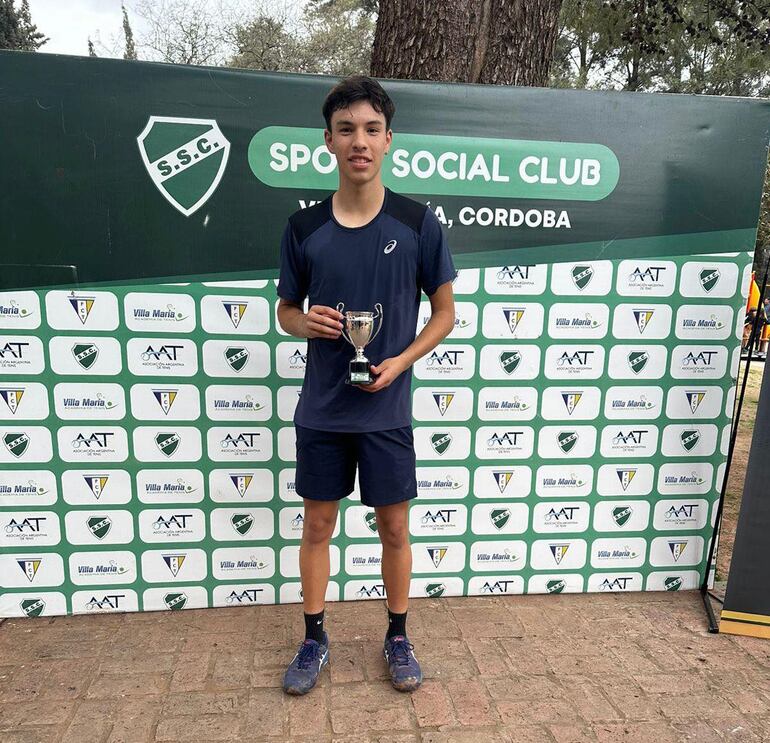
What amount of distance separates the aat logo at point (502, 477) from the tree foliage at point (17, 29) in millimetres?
28031

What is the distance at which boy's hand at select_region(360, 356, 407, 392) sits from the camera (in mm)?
2104

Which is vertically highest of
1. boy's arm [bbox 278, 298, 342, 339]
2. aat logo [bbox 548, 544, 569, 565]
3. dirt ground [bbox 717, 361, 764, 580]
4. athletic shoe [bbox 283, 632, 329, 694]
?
boy's arm [bbox 278, 298, 342, 339]

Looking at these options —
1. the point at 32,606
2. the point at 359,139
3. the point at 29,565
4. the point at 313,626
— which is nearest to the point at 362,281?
the point at 359,139

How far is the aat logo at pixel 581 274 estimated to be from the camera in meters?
2.92

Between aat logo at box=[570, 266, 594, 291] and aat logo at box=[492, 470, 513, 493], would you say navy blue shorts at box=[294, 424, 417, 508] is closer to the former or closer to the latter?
aat logo at box=[492, 470, 513, 493]

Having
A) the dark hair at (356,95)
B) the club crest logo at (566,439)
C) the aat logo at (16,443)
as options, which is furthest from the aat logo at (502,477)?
the aat logo at (16,443)

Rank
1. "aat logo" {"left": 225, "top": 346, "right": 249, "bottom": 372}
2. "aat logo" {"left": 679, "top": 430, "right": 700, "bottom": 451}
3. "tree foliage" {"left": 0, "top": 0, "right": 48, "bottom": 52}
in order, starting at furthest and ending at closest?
"tree foliage" {"left": 0, "top": 0, "right": 48, "bottom": 52}, "aat logo" {"left": 679, "top": 430, "right": 700, "bottom": 451}, "aat logo" {"left": 225, "top": 346, "right": 249, "bottom": 372}

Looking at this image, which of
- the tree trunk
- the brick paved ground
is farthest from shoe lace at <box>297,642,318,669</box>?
the tree trunk

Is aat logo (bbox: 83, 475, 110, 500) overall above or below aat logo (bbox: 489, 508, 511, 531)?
above

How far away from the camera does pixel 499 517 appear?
3109 millimetres

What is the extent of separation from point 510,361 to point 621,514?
3.36ft

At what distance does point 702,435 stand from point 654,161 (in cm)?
137

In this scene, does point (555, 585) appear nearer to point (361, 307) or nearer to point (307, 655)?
point (307, 655)

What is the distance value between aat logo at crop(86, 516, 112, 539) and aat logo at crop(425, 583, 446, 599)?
158 centimetres
